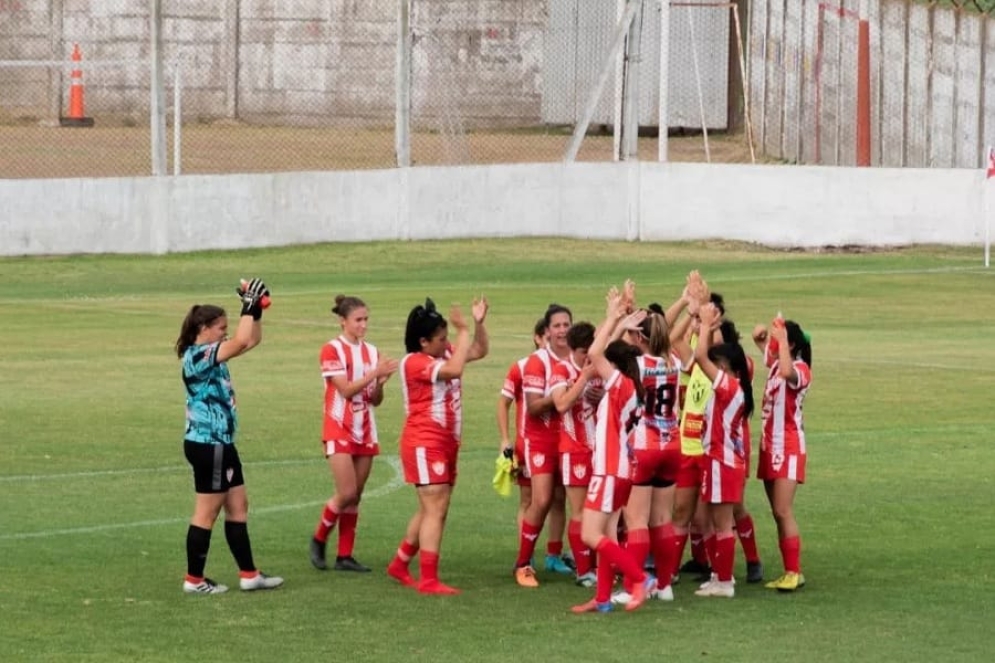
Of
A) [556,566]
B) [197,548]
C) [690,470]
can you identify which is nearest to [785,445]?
[690,470]

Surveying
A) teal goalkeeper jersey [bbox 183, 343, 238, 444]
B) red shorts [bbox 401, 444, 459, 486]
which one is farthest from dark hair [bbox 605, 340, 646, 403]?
teal goalkeeper jersey [bbox 183, 343, 238, 444]

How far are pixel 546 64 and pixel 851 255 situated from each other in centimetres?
1102

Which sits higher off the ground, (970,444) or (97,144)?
(97,144)

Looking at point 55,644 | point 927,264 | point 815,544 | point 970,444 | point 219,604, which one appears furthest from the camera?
point 927,264

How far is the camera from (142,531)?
47.6 ft

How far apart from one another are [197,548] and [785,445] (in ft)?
11.6

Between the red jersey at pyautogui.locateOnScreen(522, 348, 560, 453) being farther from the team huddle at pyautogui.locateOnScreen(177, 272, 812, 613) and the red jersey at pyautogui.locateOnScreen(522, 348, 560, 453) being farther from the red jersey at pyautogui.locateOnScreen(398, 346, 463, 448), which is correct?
the red jersey at pyautogui.locateOnScreen(398, 346, 463, 448)

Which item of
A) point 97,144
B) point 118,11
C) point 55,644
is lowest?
point 55,644

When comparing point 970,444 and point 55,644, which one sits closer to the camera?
point 55,644

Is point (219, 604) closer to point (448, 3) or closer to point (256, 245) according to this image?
point (256, 245)

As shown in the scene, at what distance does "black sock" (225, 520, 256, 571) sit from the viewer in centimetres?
1247

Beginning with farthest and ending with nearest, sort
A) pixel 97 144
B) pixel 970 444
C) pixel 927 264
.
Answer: pixel 97 144
pixel 927 264
pixel 970 444

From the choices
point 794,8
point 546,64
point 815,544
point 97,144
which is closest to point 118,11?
point 97,144

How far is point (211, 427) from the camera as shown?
12344mm
